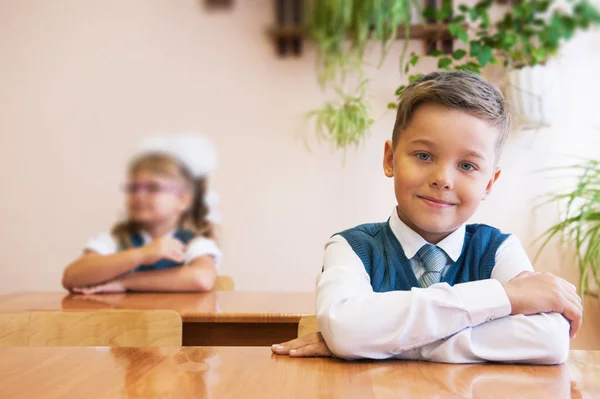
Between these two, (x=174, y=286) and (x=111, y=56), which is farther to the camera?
(x=111, y=56)

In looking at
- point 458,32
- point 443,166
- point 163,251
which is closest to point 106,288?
point 163,251

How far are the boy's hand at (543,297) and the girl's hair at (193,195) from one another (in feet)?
6.68

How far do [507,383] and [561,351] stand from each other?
19 cm

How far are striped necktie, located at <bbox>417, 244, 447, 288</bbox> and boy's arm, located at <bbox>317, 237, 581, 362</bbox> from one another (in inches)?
7.0

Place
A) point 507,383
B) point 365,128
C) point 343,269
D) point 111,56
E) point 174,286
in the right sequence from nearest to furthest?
point 507,383
point 343,269
point 174,286
point 365,128
point 111,56

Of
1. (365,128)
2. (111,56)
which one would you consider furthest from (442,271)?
(111,56)

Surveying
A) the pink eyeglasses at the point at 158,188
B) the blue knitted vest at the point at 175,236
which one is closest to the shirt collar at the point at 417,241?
the blue knitted vest at the point at 175,236

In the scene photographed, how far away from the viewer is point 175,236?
291cm

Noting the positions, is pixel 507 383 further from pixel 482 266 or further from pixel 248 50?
pixel 248 50

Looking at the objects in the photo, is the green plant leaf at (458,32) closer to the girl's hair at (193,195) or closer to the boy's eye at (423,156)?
the girl's hair at (193,195)

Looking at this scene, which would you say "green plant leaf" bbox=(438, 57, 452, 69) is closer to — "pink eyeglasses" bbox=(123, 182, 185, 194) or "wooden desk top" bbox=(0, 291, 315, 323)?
"pink eyeglasses" bbox=(123, 182, 185, 194)

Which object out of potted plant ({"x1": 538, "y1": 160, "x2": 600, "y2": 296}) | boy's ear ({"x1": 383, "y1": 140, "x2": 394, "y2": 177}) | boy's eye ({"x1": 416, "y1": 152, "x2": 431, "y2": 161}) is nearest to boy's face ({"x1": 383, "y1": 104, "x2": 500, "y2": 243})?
boy's eye ({"x1": 416, "y1": 152, "x2": 431, "y2": 161})

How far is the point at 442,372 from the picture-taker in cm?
96

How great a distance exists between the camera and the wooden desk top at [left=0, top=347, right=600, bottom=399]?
32.5 inches
